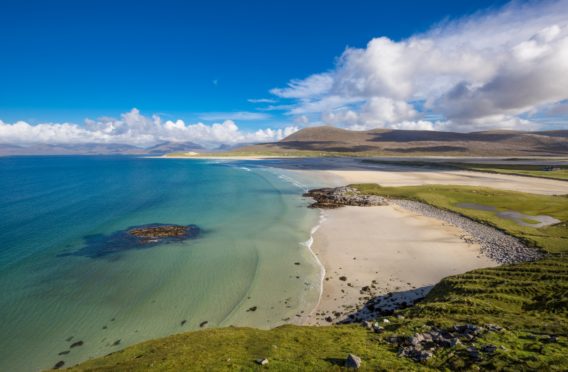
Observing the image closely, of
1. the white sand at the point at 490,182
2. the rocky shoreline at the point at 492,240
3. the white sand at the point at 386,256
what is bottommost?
the white sand at the point at 386,256

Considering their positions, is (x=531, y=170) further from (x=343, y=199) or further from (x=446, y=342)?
(x=446, y=342)

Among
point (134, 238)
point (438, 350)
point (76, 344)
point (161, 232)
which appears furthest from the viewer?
point (161, 232)

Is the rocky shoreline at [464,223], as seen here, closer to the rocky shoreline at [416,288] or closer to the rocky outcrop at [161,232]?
the rocky shoreline at [416,288]

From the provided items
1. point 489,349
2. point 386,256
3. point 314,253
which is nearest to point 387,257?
point 386,256

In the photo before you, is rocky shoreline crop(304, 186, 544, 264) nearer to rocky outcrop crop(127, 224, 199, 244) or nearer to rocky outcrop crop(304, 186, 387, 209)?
rocky outcrop crop(304, 186, 387, 209)

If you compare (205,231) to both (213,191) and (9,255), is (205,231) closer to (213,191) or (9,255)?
(9,255)

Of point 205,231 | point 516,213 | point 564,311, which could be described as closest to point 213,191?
point 205,231

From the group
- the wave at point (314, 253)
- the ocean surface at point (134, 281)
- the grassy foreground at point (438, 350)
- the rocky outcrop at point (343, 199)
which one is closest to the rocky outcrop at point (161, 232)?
the ocean surface at point (134, 281)
